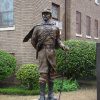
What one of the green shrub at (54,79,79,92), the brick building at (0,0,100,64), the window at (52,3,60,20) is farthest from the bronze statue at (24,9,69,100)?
the window at (52,3,60,20)

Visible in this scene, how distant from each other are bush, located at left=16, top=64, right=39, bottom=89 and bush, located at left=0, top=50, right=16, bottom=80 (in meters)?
0.60

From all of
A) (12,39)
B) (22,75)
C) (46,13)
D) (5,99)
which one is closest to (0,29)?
(12,39)

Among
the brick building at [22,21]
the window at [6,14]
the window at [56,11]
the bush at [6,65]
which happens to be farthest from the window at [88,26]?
the bush at [6,65]

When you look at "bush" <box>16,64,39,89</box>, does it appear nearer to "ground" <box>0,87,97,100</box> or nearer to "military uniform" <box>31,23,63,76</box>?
"ground" <box>0,87,97,100</box>

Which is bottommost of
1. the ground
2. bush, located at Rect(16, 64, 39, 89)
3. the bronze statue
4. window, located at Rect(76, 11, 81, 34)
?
the ground

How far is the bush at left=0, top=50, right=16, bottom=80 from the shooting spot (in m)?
13.7

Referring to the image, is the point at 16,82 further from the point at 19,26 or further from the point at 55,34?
the point at 55,34

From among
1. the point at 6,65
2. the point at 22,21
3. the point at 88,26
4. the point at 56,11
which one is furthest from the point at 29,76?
the point at 88,26

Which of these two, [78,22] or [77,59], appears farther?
[78,22]

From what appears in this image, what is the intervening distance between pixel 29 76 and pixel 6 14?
420cm

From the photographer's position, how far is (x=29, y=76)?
1316 cm

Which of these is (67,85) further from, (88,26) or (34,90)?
(88,26)

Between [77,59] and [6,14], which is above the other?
[6,14]

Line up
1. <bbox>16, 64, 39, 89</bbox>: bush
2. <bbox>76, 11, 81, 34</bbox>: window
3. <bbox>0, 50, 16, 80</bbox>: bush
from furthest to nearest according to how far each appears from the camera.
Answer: <bbox>76, 11, 81, 34</bbox>: window
<bbox>0, 50, 16, 80</bbox>: bush
<bbox>16, 64, 39, 89</bbox>: bush
